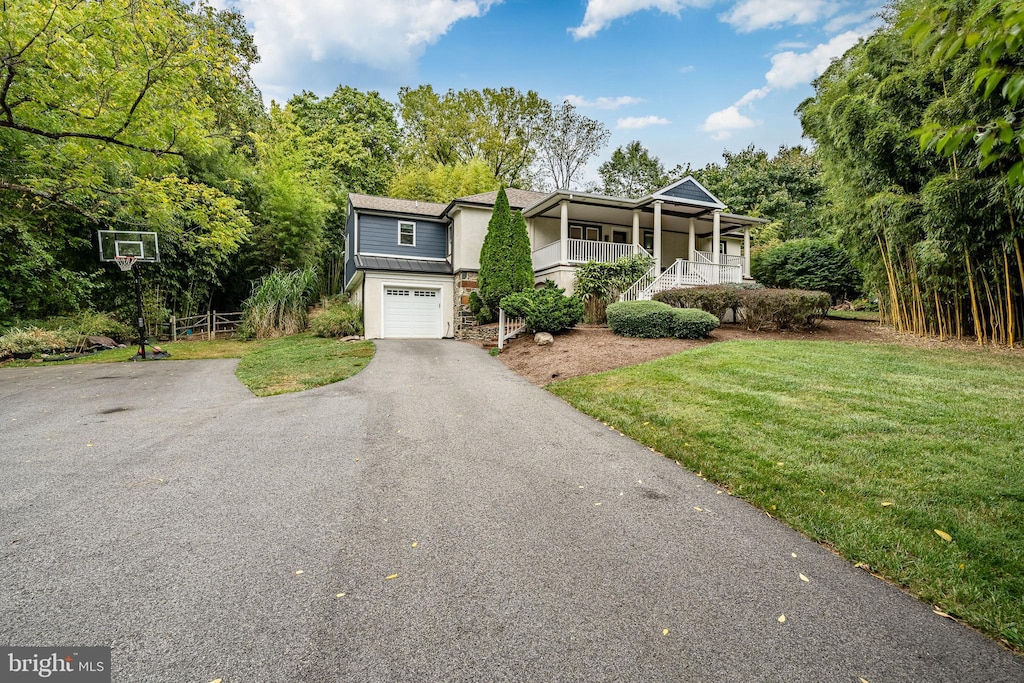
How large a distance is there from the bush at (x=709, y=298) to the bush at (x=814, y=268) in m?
8.03

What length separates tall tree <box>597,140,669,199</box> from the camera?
32469 millimetres

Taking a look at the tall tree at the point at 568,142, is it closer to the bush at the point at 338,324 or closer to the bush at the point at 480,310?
the bush at the point at 480,310

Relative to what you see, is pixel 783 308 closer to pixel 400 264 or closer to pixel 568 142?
pixel 400 264

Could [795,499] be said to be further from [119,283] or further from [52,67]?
[119,283]

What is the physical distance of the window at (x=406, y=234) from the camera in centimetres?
1658

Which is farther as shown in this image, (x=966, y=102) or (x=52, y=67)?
(x=52, y=67)

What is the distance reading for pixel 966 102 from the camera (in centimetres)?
680

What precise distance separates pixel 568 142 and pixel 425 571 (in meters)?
31.0

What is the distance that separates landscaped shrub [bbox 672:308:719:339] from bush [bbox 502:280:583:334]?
2327 mm

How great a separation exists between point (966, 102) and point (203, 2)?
1868cm

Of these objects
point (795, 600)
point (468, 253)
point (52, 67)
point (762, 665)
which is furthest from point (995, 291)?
point (52, 67)

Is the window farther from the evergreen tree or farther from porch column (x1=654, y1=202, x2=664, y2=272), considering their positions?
porch column (x1=654, y1=202, x2=664, y2=272)

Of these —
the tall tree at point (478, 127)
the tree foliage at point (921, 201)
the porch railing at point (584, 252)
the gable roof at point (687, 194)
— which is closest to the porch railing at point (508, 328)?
the porch railing at point (584, 252)

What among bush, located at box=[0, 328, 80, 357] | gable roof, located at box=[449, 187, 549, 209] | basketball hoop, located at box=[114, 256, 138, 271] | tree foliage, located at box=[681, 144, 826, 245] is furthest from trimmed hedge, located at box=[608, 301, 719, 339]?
tree foliage, located at box=[681, 144, 826, 245]
